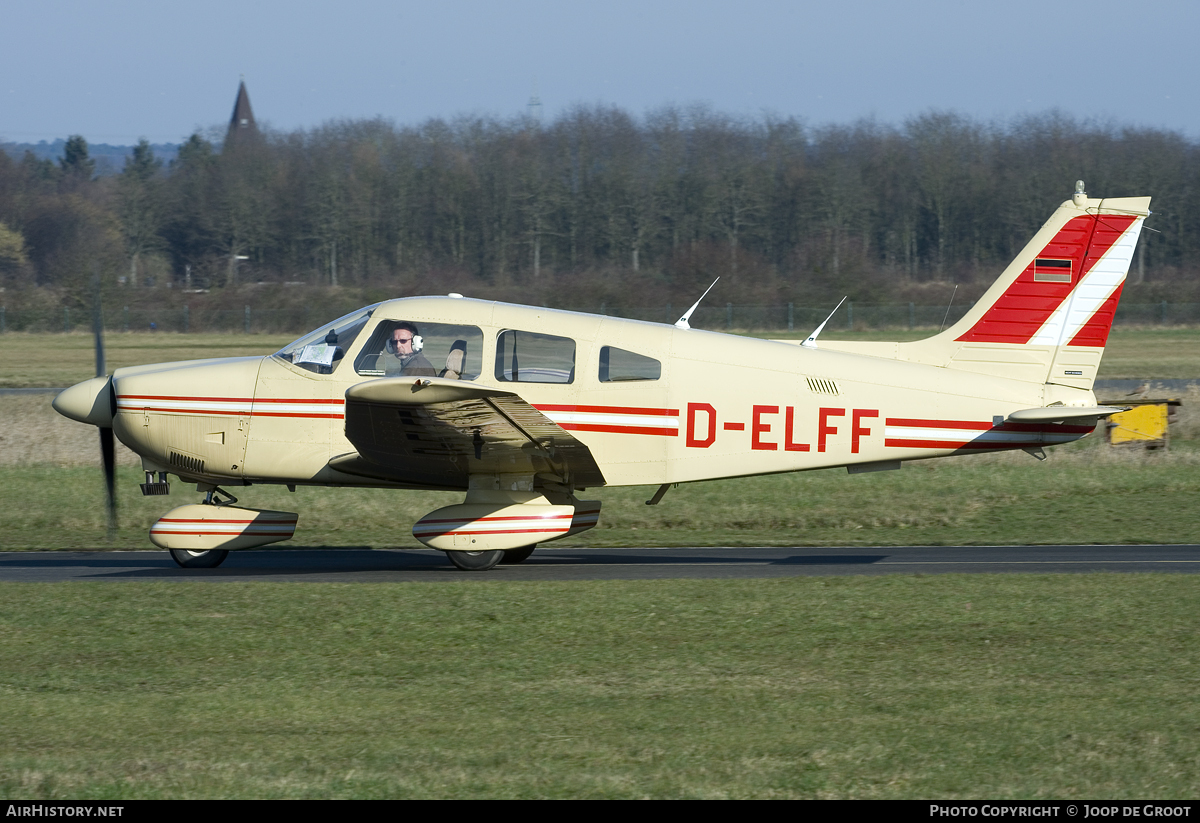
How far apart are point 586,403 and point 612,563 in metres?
1.99

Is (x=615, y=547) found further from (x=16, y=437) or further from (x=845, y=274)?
(x=845, y=274)

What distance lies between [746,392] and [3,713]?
672cm

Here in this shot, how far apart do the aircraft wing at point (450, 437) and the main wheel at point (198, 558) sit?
158 cm

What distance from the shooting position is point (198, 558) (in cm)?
1149

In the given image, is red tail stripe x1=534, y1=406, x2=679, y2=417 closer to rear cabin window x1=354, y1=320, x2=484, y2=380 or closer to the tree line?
rear cabin window x1=354, y1=320, x2=484, y2=380

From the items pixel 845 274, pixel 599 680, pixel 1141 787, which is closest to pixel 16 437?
pixel 599 680

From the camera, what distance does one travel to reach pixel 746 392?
1095 cm

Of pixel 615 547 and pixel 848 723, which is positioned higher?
pixel 848 723

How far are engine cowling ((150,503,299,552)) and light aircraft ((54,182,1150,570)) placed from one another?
19mm

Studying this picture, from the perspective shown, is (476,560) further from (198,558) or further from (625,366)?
(198,558)

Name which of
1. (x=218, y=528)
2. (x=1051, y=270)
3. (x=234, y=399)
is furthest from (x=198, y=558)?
(x=1051, y=270)

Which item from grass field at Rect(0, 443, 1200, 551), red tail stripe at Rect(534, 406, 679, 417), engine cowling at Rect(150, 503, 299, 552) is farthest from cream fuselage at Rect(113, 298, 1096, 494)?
grass field at Rect(0, 443, 1200, 551)

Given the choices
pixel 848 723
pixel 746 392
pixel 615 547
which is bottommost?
pixel 615 547

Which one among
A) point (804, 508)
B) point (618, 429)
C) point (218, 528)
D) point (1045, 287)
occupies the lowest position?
point (804, 508)
